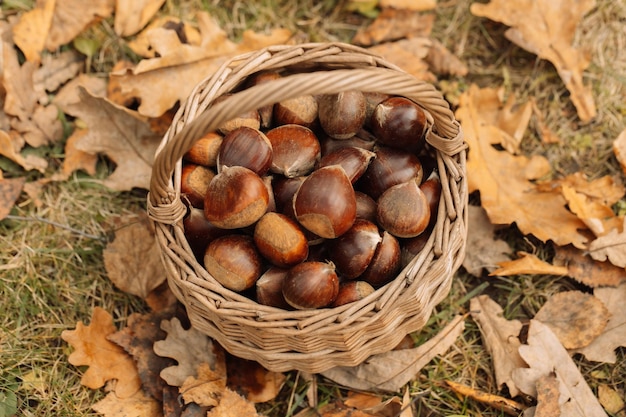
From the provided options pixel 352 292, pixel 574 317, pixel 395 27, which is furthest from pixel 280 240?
pixel 395 27

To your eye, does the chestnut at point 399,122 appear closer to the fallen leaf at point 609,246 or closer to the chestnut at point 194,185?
the chestnut at point 194,185

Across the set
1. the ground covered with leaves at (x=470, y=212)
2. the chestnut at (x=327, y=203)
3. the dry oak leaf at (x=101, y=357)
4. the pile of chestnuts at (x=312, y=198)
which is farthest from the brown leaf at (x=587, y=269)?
the dry oak leaf at (x=101, y=357)

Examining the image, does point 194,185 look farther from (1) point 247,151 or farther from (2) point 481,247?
(2) point 481,247

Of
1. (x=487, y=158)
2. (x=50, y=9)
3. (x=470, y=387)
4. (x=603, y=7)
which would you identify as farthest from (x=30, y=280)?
(x=603, y=7)

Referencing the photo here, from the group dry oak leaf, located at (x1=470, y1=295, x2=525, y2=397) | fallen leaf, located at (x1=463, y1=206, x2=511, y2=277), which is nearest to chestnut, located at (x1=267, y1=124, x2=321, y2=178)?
fallen leaf, located at (x1=463, y1=206, x2=511, y2=277)

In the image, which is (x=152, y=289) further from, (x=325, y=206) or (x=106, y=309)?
(x=325, y=206)

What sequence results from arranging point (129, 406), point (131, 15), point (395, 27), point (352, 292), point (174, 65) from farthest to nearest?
point (395, 27) < point (131, 15) < point (174, 65) < point (129, 406) < point (352, 292)

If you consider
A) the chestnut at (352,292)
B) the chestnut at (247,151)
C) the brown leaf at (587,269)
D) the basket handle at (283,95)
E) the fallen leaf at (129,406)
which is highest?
the basket handle at (283,95)
